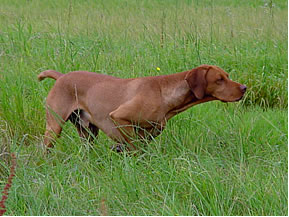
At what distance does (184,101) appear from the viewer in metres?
4.73

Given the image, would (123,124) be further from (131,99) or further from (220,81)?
(220,81)

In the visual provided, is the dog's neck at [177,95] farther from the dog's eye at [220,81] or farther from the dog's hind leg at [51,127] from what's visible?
the dog's hind leg at [51,127]

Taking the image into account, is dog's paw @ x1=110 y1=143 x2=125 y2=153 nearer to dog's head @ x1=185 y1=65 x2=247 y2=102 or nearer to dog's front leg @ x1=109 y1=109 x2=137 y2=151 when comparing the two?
dog's front leg @ x1=109 y1=109 x2=137 y2=151

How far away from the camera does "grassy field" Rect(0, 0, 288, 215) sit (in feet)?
11.5

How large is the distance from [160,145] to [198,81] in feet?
2.11

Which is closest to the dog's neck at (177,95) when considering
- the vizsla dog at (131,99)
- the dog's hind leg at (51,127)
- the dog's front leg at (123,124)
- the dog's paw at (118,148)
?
the vizsla dog at (131,99)

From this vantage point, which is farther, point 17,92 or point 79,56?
point 79,56

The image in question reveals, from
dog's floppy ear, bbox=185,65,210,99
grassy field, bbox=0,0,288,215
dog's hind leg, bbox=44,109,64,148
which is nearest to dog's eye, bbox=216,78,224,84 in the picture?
dog's floppy ear, bbox=185,65,210,99

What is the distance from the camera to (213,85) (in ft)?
15.1

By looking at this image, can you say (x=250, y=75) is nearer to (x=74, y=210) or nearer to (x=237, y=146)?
(x=237, y=146)

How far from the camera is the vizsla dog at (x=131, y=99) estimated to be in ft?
15.1

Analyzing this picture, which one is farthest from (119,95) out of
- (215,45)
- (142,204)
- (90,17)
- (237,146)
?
(90,17)

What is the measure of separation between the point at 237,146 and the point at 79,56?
2816 millimetres

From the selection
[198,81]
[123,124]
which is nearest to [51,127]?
[123,124]
